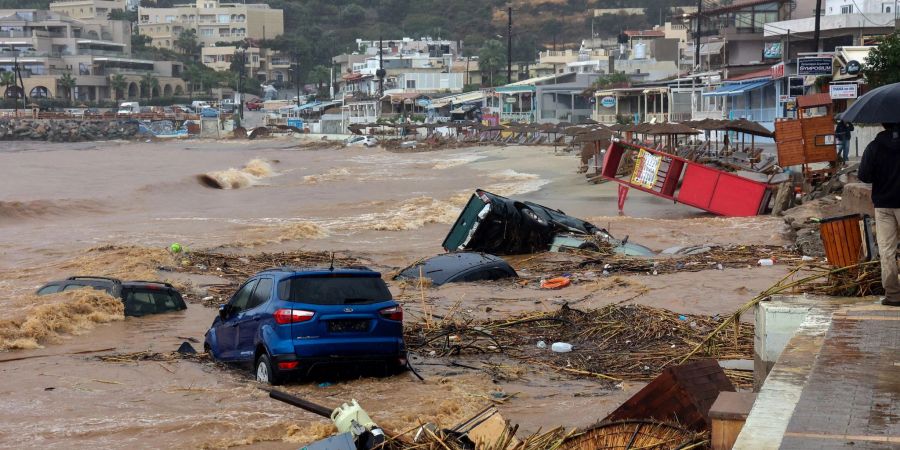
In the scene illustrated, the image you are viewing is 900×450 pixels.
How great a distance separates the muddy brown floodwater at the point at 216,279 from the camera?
9.53 metres

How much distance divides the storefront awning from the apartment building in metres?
139

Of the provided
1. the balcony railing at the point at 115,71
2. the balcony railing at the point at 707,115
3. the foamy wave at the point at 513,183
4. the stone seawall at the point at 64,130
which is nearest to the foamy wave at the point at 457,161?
the foamy wave at the point at 513,183

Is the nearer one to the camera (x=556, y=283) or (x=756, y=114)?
(x=556, y=283)

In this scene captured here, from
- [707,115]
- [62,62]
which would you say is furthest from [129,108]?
[707,115]

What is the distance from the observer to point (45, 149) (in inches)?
4592

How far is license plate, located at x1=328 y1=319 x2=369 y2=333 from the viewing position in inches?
421

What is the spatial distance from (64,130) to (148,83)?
50002 millimetres

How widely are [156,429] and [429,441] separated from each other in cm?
366

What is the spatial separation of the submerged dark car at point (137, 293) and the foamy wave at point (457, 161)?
51.1 m

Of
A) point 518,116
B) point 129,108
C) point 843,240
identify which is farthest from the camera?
point 129,108

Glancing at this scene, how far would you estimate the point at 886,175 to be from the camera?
8492mm

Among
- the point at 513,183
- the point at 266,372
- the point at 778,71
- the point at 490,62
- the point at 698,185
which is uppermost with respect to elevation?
the point at 490,62

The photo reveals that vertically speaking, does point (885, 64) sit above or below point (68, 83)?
below

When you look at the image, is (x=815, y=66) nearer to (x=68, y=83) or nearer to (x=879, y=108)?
(x=879, y=108)
